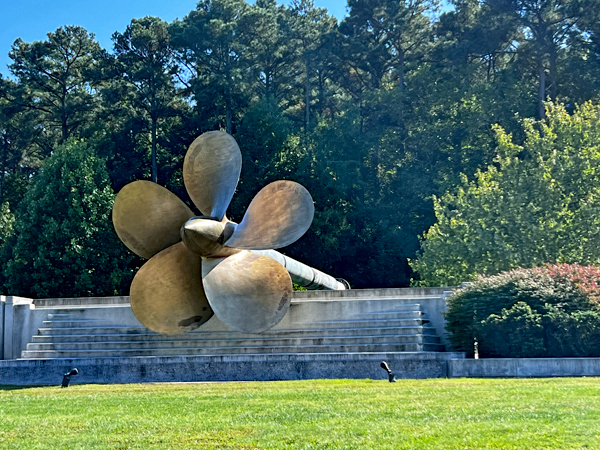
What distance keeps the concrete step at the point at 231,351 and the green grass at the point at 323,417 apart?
3823mm

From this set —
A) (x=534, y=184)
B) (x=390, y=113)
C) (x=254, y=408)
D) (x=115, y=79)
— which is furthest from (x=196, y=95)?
(x=254, y=408)

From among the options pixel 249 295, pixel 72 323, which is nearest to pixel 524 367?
pixel 249 295

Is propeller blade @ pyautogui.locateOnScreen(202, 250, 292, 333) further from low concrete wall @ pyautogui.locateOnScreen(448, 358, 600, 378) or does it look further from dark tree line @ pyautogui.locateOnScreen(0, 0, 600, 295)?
dark tree line @ pyautogui.locateOnScreen(0, 0, 600, 295)

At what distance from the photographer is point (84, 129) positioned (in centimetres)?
4438

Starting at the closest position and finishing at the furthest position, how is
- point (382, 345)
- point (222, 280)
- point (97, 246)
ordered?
1. point (222, 280)
2. point (382, 345)
3. point (97, 246)

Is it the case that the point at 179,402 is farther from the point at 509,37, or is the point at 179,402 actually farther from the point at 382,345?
the point at 509,37

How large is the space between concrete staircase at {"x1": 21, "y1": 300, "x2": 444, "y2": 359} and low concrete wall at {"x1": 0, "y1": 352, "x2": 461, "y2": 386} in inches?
47.2

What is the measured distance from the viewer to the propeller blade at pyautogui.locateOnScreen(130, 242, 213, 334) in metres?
14.4

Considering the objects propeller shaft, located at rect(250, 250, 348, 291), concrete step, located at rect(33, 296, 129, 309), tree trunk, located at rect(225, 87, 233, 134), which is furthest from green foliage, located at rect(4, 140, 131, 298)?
propeller shaft, located at rect(250, 250, 348, 291)

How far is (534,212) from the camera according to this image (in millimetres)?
27719

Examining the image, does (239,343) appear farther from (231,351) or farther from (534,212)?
(534,212)

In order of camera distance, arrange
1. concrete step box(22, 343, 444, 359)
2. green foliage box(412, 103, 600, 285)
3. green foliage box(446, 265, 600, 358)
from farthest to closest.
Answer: green foliage box(412, 103, 600, 285), concrete step box(22, 343, 444, 359), green foliage box(446, 265, 600, 358)

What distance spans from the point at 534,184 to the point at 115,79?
79.3 ft

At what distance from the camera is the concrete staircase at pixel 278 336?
58.8 feet
